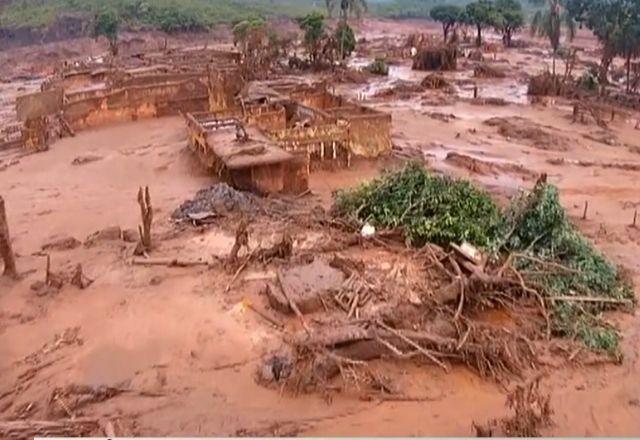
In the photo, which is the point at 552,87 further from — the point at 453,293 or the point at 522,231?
the point at 453,293

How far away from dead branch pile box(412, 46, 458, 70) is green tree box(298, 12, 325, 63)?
337 inches

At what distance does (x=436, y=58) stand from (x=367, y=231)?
41.7 metres

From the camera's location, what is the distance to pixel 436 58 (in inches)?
2234

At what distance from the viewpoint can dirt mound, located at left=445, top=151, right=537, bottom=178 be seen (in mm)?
27156

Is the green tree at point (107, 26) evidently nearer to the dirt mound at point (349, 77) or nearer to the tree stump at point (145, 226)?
the dirt mound at point (349, 77)

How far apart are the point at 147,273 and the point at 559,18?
1760 inches

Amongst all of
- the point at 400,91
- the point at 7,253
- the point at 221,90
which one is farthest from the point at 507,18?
the point at 7,253

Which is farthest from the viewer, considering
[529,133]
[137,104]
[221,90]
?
[221,90]

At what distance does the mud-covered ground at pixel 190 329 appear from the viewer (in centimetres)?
1198

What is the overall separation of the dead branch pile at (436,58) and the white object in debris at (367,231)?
4130cm

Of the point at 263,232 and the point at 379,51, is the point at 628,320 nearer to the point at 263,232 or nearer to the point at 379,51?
the point at 263,232

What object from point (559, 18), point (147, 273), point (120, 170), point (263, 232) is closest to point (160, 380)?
point (147, 273)

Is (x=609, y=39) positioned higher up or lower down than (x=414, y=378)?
higher up

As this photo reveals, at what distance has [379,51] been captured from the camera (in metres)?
68.5
